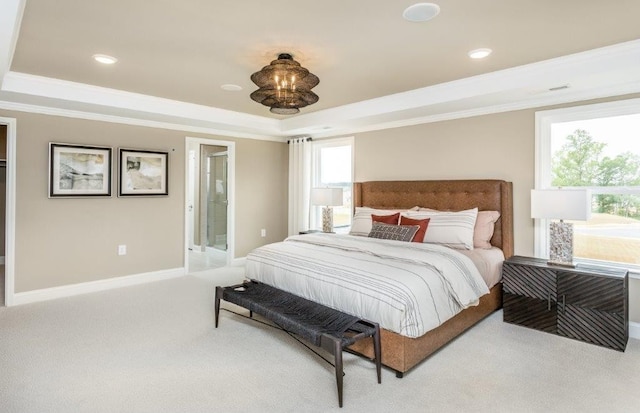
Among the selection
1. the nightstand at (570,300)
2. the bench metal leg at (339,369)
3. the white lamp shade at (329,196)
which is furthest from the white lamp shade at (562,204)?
the white lamp shade at (329,196)

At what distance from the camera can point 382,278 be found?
2.64 meters

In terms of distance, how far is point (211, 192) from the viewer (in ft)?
23.7

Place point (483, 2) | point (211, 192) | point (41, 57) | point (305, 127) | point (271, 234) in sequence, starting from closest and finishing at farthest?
point (483, 2)
point (41, 57)
point (305, 127)
point (271, 234)
point (211, 192)

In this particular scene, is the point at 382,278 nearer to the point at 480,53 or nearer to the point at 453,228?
the point at 453,228

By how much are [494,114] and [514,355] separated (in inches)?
102

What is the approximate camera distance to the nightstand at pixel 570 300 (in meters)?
2.93

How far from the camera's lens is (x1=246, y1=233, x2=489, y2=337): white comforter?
98.2 inches

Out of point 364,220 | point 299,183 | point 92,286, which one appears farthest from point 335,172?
point 92,286

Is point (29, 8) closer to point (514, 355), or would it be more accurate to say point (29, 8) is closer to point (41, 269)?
point (41, 269)

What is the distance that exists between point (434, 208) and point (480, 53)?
199cm

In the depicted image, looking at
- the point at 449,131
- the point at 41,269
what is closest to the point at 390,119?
the point at 449,131

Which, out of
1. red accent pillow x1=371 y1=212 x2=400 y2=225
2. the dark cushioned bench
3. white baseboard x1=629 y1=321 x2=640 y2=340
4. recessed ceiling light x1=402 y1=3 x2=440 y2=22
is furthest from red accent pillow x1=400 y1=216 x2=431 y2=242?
recessed ceiling light x1=402 y1=3 x2=440 y2=22

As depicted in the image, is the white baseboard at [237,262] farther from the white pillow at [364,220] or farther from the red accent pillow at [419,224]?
the red accent pillow at [419,224]

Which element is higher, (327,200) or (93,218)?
(327,200)
